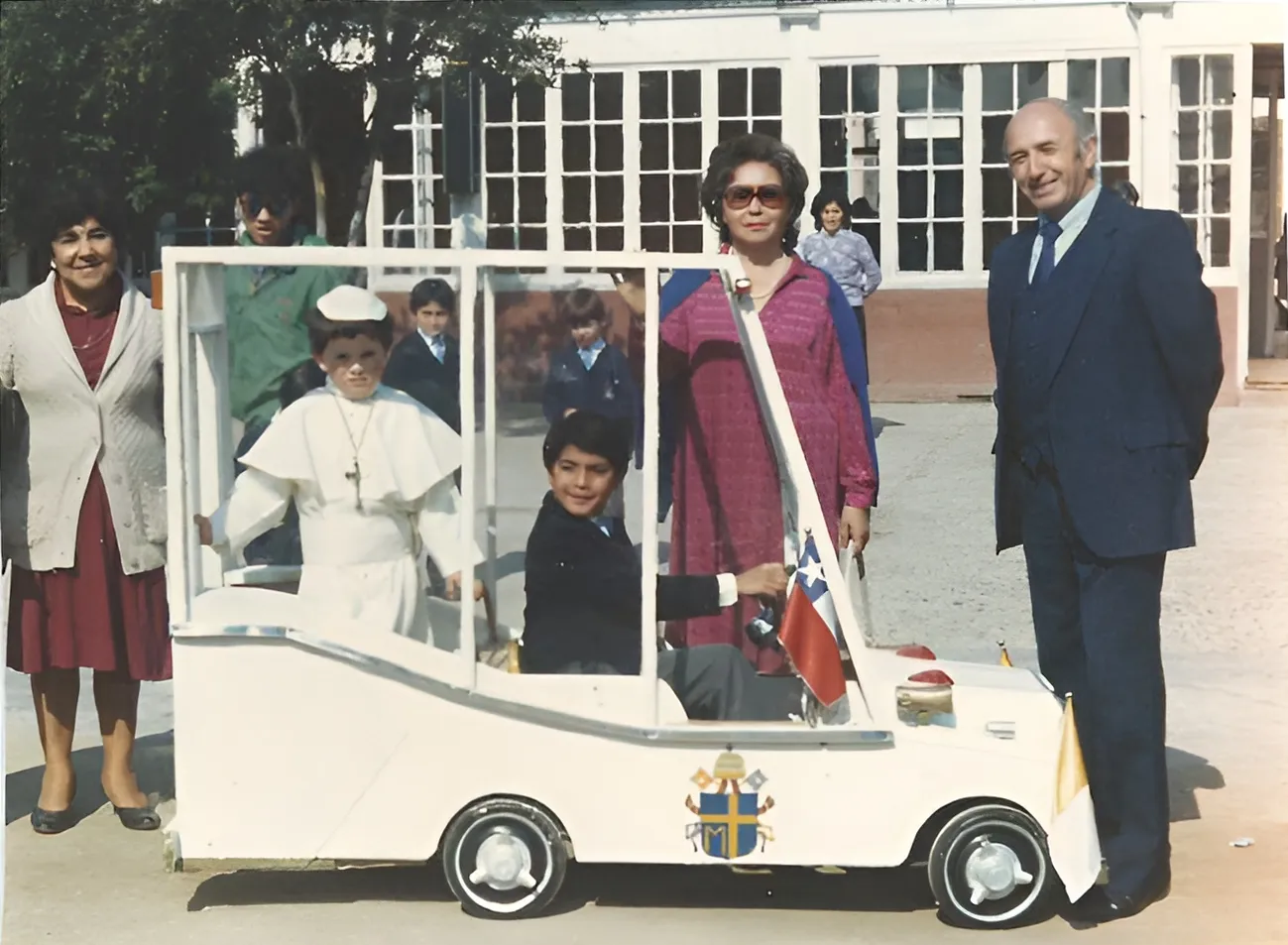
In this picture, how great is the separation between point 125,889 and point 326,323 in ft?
4.41

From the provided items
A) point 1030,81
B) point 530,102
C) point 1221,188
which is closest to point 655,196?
point 530,102

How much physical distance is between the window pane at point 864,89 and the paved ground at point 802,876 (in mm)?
955

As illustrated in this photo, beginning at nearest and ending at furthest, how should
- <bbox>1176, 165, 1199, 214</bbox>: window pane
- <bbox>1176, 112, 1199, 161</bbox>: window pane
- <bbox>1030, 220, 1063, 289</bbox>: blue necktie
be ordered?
<bbox>1030, 220, 1063, 289</bbox>: blue necktie, <bbox>1176, 112, 1199, 161</bbox>: window pane, <bbox>1176, 165, 1199, 214</bbox>: window pane

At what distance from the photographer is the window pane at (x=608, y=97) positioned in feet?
17.1

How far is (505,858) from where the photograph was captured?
381 centimetres

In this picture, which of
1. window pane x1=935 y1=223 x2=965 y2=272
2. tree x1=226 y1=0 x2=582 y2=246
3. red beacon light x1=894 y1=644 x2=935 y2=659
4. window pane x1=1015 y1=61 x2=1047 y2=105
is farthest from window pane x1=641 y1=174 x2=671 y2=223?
red beacon light x1=894 y1=644 x2=935 y2=659

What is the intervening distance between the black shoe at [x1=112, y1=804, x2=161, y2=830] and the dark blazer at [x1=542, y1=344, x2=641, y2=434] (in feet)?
5.16

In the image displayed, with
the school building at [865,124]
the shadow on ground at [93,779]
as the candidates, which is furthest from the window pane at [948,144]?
the shadow on ground at [93,779]

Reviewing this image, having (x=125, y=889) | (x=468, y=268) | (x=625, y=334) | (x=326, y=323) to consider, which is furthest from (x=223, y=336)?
(x=125, y=889)

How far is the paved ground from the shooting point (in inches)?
150

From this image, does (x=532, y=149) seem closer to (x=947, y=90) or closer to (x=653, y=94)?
(x=653, y=94)

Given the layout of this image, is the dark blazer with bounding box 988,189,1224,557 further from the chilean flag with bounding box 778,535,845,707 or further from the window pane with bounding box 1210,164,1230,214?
the window pane with bounding box 1210,164,1230,214

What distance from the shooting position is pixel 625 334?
3.71m

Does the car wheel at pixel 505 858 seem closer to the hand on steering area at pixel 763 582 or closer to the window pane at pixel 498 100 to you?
the hand on steering area at pixel 763 582
